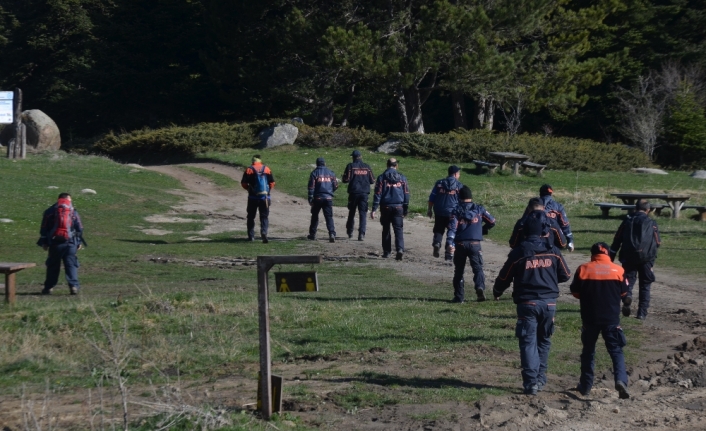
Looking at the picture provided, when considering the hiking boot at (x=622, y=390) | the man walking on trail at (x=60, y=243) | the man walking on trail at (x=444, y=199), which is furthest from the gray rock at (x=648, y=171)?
the hiking boot at (x=622, y=390)

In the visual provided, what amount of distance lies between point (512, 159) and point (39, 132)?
20.1 m

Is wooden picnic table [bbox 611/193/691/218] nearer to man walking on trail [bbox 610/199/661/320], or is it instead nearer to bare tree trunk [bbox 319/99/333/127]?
man walking on trail [bbox 610/199/661/320]

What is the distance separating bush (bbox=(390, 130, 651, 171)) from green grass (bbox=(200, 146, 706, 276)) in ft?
2.75

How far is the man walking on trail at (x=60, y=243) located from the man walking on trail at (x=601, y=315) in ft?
28.3

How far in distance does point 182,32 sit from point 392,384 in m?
47.1

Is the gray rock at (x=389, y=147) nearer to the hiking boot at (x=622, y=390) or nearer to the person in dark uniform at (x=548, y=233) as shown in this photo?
the person in dark uniform at (x=548, y=233)

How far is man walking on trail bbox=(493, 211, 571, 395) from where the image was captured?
8.74 m

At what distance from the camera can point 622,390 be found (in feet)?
29.0

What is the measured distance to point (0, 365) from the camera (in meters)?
9.71

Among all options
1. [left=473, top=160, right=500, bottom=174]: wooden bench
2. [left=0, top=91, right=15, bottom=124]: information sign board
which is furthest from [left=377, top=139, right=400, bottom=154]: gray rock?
[left=0, top=91, right=15, bottom=124]: information sign board

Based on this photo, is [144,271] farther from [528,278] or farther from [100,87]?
[100,87]

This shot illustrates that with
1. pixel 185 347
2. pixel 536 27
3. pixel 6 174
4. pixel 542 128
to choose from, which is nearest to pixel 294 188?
pixel 6 174

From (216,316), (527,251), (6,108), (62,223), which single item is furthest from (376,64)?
(527,251)

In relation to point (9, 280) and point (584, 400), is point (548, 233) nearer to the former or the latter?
point (584, 400)
